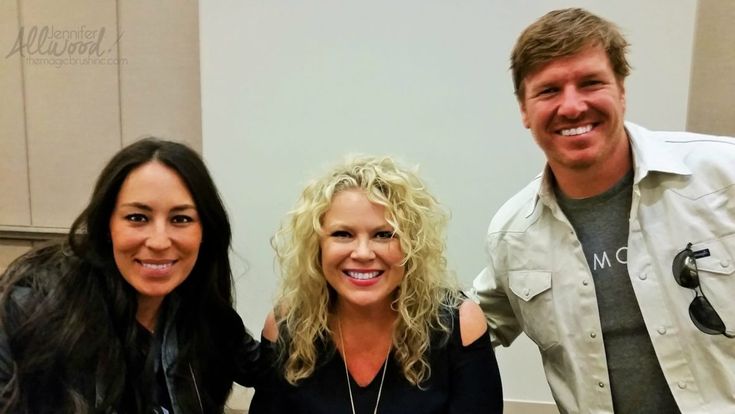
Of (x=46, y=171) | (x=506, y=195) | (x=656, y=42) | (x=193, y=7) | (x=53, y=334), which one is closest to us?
(x=53, y=334)

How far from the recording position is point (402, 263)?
135 cm

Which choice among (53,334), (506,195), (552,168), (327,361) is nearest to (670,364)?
(552,168)

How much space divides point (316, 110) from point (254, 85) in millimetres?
294

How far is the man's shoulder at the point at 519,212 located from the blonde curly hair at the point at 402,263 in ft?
0.64

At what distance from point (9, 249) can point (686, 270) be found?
3.19 m

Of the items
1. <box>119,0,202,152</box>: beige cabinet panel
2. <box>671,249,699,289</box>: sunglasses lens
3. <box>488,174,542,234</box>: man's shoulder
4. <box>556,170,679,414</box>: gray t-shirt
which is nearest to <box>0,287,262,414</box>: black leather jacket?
<box>488,174,542,234</box>: man's shoulder

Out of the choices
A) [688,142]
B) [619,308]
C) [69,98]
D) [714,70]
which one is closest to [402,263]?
[619,308]

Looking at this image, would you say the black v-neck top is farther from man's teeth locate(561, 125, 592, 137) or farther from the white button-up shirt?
man's teeth locate(561, 125, 592, 137)

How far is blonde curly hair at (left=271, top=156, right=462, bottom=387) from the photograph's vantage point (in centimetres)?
135

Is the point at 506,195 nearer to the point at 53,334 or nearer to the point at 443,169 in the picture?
the point at 443,169

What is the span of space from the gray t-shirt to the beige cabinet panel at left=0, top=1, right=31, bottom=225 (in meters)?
2.81

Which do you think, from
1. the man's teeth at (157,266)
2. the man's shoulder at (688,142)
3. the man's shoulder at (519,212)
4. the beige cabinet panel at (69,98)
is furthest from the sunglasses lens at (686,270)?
the beige cabinet panel at (69,98)

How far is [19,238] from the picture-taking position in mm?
2881

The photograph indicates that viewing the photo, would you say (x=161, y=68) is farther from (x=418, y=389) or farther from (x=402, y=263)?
(x=418, y=389)
